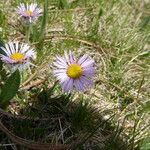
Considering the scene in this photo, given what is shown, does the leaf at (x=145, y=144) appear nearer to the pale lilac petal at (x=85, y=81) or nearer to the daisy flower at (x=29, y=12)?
the pale lilac petal at (x=85, y=81)

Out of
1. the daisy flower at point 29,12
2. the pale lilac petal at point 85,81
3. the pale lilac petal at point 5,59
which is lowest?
the pale lilac petal at point 5,59

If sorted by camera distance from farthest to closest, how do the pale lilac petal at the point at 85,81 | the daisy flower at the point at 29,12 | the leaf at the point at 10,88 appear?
the daisy flower at the point at 29,12 < the pale lilac petal at the point at 85,81 < the leaf at the point at 10,88

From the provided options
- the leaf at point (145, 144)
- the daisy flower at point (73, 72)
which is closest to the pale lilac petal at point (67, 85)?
the daisy flower at point (73, 72)

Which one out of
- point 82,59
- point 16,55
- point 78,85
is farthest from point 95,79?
point 16,55

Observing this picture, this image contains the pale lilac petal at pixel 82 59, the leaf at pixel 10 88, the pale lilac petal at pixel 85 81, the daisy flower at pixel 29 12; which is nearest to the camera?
the leaf at pixel 10 88

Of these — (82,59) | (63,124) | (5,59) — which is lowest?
(63,124)

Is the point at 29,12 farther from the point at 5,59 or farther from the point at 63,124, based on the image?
the point at 63,124

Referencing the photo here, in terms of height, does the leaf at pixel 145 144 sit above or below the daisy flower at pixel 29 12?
below

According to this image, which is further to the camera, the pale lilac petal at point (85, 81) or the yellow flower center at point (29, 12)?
the yellow flower center at point (29, 12)

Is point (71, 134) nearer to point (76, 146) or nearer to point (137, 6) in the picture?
point (76, 146)
